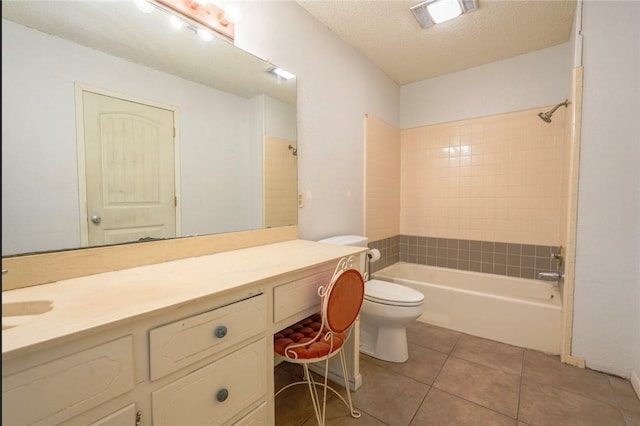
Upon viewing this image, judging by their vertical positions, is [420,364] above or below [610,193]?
below

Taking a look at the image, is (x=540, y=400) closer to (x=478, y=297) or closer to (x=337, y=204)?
(x=478, y=297)

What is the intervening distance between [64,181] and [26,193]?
11 centimetres

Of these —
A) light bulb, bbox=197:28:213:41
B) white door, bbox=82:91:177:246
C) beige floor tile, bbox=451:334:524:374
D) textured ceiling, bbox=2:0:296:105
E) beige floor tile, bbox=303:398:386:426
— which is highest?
light bulb, bbox=197:28:213:41

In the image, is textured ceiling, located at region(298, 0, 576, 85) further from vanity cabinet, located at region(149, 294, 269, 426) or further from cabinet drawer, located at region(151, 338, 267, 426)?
cabinet drawer, located at region(151, 338, 267, 426)

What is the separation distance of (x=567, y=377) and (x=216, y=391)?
80.6 inches

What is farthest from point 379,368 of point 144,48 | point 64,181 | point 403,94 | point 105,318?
point 403,94

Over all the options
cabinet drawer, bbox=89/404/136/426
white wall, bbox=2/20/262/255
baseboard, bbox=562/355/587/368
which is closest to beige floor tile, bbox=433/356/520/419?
baseboard, bbox=562/355/587/368

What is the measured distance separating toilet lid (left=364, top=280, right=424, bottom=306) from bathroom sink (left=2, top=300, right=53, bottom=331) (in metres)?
1.64

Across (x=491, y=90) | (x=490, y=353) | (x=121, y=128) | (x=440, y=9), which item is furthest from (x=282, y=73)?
(x=490, y=353)

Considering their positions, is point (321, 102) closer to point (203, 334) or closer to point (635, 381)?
point (203, 334)

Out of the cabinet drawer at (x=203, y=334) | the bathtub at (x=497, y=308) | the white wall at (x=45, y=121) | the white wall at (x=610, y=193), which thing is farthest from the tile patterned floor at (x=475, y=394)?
the white wall at (x=45, y=121)

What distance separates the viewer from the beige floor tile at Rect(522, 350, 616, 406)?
170 centimetres

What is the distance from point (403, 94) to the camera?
3.37m

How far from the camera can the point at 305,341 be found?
137 cm
